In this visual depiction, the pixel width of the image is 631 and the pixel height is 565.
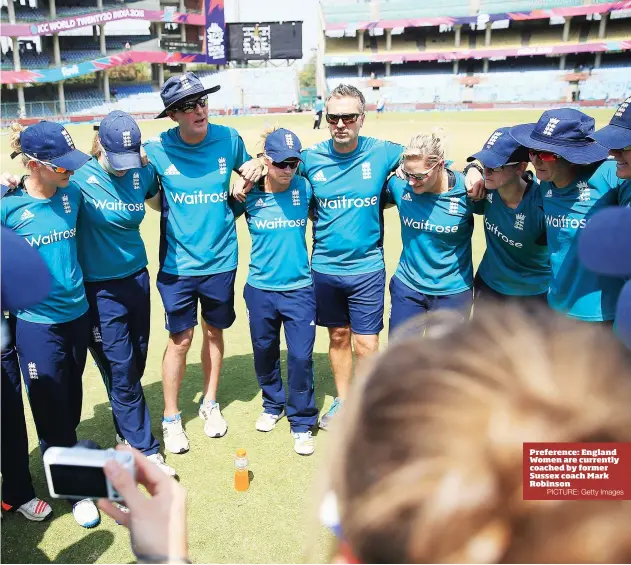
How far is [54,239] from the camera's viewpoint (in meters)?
3.50

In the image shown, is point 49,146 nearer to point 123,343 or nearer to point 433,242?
point 123,343

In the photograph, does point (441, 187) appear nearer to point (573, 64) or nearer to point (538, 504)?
point (538, 504)

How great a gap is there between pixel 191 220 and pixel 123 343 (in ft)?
3.42

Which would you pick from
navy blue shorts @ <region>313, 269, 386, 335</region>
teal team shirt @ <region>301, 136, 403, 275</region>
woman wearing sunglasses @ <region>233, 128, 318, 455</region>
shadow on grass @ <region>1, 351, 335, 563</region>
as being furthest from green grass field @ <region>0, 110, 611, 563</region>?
teal team shirt @ <region>301, 136, 403, 275</region>

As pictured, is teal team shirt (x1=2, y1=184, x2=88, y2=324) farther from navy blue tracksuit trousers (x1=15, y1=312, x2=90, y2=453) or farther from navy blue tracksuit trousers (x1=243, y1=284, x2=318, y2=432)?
navy blue tracksuit trousers (x1=243, y1=284, x2=318, y2=432)

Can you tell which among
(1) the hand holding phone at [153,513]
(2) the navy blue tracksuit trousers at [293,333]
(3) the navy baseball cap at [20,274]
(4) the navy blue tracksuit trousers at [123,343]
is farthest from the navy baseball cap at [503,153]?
(1) the hand holding phone at [153,513]

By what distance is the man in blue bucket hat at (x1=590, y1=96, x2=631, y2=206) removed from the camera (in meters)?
3.28

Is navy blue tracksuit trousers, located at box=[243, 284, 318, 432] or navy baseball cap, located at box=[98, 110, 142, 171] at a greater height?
navy baseball cap, located at box=[98, 110, 142, 171]

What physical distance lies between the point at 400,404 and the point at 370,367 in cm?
11

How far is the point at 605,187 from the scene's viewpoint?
3.56 m

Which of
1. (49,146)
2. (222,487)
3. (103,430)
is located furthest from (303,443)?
(49,146)

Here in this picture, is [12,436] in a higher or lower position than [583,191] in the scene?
lower

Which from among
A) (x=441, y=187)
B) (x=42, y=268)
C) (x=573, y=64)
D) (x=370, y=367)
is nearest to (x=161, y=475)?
(x=370, y=367)

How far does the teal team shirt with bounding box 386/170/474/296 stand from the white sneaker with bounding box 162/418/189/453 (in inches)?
83.9
